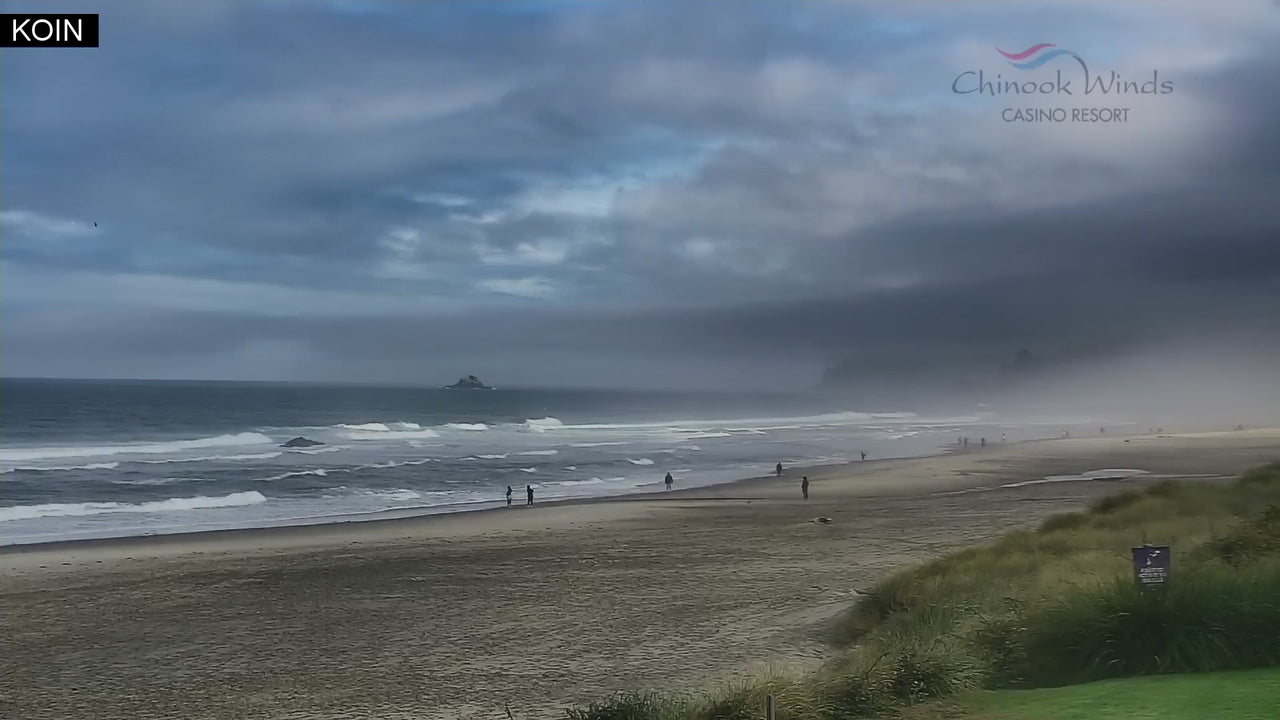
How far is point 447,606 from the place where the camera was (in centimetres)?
1639

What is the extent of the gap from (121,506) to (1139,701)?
35.2 meters

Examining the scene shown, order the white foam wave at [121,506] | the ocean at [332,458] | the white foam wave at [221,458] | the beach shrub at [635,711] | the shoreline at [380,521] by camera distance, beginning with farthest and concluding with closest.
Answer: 1. the white foam wave at [221,458]
2. the ocean at [332,458]
3. the white foam wave at [121,506]
4. the shoreline at [380,521]
5. the beach shrub at [635,711]

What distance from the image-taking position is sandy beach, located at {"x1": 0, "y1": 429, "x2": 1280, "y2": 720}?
11.6 meters

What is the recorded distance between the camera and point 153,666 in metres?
13.0

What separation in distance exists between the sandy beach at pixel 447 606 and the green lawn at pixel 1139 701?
4.40m

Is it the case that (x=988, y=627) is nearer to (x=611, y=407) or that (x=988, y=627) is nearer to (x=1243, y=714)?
(x=1243, y=714)

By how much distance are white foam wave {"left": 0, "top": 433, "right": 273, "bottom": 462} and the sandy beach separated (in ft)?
113

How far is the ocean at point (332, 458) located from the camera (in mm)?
33916

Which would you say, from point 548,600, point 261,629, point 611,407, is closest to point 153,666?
point 261,629

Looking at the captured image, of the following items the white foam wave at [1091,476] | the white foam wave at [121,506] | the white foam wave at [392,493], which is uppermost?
the white foam wave at [121,506]

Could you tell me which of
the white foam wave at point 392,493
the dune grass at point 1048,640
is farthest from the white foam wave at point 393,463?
the dune grass at point 1048,640

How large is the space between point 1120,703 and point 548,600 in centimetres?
1152

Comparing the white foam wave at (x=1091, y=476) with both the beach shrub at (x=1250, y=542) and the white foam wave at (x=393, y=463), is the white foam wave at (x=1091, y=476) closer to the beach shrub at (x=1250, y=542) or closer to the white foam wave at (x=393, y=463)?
the beach shrub at (x=1250, y=542)

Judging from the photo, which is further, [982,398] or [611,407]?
[982,398]
